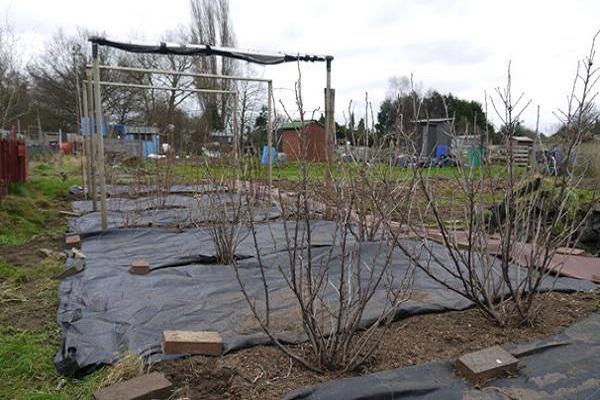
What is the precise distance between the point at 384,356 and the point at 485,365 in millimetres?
495

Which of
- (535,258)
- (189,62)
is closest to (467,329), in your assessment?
(535,258)

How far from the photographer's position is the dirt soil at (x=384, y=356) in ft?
7.26

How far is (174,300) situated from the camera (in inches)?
132

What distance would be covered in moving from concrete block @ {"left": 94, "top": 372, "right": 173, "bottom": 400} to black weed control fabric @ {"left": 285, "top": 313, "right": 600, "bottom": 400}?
56 cm

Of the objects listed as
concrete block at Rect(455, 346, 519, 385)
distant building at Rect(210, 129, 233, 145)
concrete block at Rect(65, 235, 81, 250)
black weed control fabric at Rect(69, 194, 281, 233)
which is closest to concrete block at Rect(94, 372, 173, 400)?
concrete block at Rect(455, 346, 519, 385)

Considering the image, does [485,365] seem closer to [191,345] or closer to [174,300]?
[191,345]

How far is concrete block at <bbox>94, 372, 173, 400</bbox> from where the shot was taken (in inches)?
Result: 81.6

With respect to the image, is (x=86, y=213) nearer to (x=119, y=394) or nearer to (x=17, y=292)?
(x=17, y=292)

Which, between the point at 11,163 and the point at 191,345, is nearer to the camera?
the point at 191,345

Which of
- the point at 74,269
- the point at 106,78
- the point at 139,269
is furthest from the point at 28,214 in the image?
the point at 106,78

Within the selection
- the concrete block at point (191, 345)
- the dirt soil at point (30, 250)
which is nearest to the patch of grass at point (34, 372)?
the concrete block at point (191, 345)

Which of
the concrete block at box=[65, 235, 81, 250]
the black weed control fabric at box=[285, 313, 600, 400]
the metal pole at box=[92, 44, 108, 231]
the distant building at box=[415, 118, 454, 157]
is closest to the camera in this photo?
the black weed control fabric at box=[285, 313, 600, 400]

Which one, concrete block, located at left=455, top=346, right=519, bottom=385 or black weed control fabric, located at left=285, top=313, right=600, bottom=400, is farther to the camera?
concrete block, located at left=455, top=346, right=519, bottom=385

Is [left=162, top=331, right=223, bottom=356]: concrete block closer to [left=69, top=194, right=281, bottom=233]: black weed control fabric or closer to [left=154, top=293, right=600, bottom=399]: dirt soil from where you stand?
[left=154, top=293, right=600, bottom=399]: dirt soil
